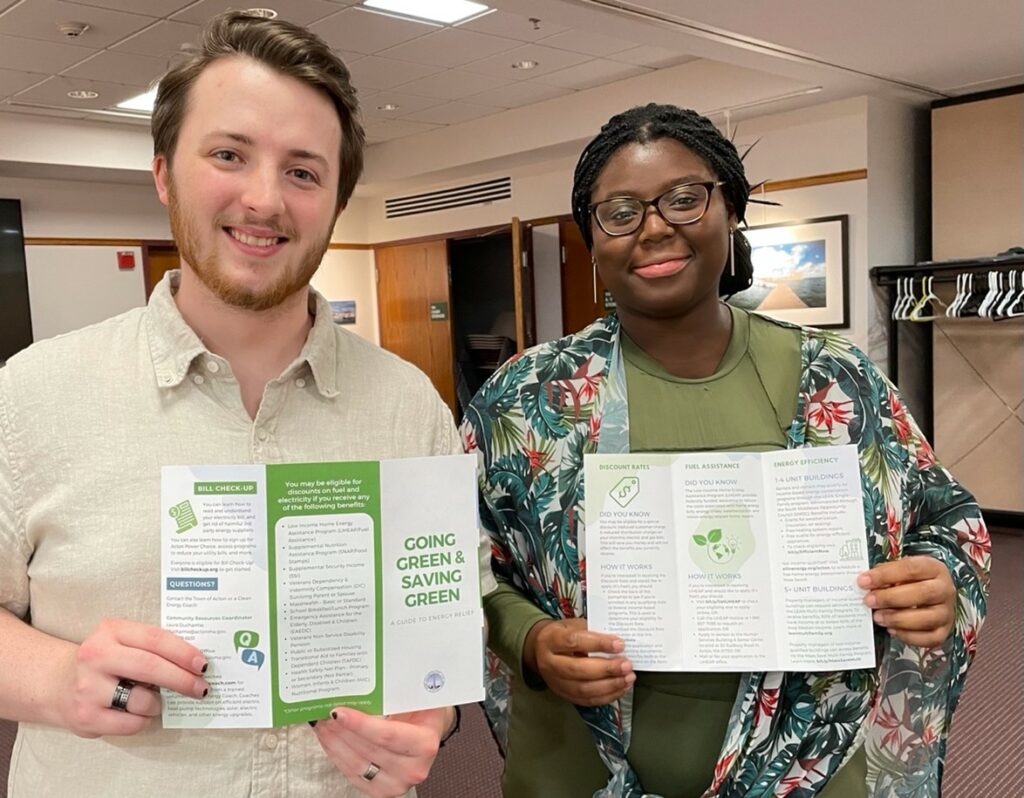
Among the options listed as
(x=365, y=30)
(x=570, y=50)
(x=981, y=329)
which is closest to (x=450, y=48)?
(x=365, y=30)

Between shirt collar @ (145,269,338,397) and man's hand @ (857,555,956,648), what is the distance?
789 mm

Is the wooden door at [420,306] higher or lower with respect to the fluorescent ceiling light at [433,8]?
lower

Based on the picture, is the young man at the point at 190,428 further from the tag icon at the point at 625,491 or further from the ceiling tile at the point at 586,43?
the ceiling tile at the point at 586,43

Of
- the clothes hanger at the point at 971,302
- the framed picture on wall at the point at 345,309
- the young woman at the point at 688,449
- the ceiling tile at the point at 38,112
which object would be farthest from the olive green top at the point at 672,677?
the framed picture on wall at the point at 345,309

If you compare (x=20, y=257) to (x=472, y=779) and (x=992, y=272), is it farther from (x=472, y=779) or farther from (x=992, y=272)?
(x=992, y=272)

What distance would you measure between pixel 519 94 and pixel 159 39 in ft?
9.10

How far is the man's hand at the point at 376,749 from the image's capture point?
0.96 meters

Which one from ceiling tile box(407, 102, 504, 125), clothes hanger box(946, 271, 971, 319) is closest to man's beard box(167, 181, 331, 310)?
clothes hanger box(946, 271, 971, 319)

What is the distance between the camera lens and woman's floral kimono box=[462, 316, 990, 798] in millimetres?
1295

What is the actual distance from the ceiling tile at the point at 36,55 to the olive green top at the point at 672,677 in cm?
526

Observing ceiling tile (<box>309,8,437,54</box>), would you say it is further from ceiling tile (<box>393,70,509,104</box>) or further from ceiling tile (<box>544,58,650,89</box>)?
ceiling tile (<box>544,58,650,89</box>)

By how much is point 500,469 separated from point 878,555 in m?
0.59

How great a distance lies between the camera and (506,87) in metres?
A: 6.67

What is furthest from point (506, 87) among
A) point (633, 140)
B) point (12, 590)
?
point (12, 590)
